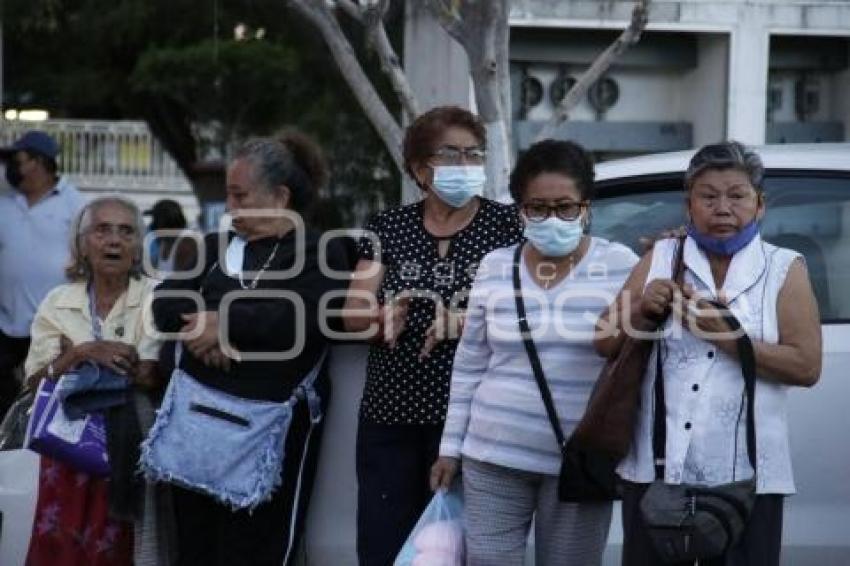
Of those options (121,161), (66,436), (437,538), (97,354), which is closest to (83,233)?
(97,354)

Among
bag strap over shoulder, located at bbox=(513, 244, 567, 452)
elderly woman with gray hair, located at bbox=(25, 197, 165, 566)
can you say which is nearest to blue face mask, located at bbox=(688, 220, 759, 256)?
bag strap over shoulder, located at bbox=(513, 244, 567, 452)

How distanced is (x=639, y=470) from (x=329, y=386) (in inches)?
51.8

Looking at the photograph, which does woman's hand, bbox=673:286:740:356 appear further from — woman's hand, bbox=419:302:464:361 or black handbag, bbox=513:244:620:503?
woman's hand, bbox=419:302:464:361

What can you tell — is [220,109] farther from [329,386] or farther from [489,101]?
[329,386]

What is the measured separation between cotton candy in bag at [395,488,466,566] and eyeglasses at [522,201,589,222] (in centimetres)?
84

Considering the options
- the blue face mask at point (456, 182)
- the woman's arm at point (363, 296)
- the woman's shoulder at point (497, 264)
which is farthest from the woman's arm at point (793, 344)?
the woman's arm at point (363, 296)

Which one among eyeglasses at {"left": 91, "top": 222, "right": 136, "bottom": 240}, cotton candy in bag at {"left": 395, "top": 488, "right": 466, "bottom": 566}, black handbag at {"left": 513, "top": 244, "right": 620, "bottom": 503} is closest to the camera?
black handbag at {"left": 513, "top": 244, "right": 620, "bottom": 503}

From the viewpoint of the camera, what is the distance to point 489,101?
7883 mm

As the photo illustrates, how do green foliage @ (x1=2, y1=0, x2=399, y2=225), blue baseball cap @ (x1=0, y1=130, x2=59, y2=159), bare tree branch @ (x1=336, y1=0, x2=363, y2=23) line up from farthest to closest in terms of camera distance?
green foliage @ (x1=2, y1=0, x2=399, y2=225) < blue baseball cap @ (x1=0, y1=130, x2=59, y2=159) < bare tree branch @ (x1=336, y1=0, x2=363, y2=23)

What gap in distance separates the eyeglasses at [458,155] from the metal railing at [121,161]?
31.7m

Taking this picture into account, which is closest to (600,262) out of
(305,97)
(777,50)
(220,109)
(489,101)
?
(489,101)

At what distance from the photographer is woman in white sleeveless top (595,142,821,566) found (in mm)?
4258

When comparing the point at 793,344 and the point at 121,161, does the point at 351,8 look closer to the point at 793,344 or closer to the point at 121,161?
the point at 793,344

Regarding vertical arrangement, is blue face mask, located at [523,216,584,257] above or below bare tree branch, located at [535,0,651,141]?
below
